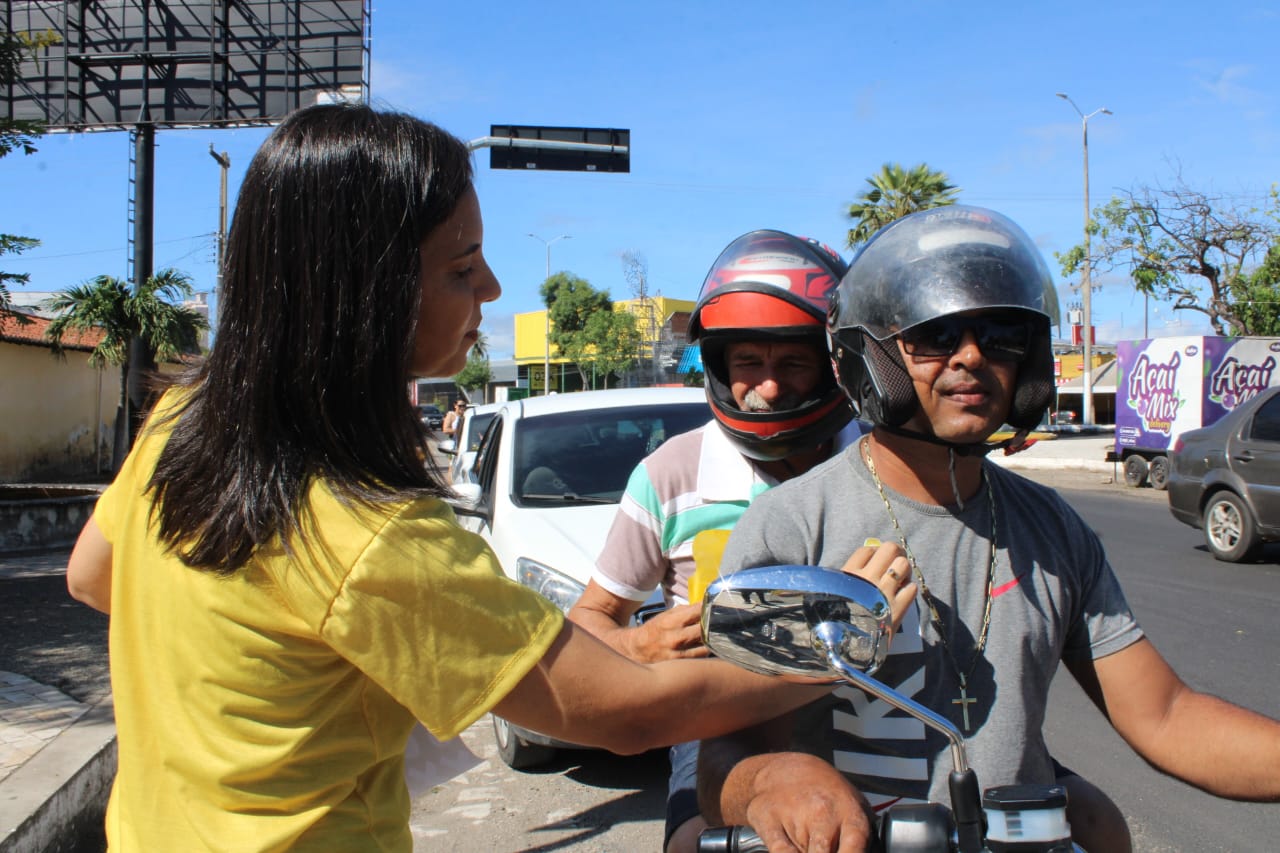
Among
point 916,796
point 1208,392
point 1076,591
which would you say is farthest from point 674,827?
point 1208,392

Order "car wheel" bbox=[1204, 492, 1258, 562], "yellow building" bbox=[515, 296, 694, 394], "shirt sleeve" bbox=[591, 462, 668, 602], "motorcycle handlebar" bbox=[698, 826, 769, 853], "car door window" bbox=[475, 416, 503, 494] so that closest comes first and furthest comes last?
"motorcycle handlebar" bbox=[698, 826, 769, 853]
"shirt sleeve" bbox=[591, 462, 668, 602]
"car door window" bbox=[475, 416, 503, 494]
"car wheel" bbox=[1204, 492, 1258, 562]
"yellow building" bbox=[515, 296, 694, 394]

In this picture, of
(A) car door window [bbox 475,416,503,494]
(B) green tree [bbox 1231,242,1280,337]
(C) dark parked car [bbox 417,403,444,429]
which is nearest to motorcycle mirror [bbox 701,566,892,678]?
(A) car door window [bbox 475,416,503,494]

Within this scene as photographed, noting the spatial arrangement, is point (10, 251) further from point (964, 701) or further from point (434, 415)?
point (434, 415)

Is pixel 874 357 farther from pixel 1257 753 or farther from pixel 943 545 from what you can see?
pixel 1257 753

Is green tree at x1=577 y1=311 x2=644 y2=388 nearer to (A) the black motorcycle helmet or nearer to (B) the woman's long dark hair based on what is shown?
(A) the black motorcycle helmet

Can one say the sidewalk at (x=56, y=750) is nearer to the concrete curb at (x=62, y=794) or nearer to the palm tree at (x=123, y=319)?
the concrete curb at (x=62, y=794)

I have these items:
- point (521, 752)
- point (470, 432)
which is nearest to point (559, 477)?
point (521, 752)

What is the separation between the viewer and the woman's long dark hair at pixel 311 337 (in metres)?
1.29

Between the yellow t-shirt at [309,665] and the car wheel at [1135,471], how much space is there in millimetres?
19661

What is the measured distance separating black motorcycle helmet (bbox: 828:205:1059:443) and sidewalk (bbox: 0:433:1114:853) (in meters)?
3.22

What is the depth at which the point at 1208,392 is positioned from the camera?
17.4 meters

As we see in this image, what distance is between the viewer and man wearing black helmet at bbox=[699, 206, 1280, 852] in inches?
66.4

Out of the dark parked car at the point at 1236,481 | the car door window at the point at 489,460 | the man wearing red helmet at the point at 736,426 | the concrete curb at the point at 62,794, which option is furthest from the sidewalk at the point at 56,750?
the dark parked car at the point at 1236,481

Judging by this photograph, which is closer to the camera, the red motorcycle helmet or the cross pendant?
the cross pendant
